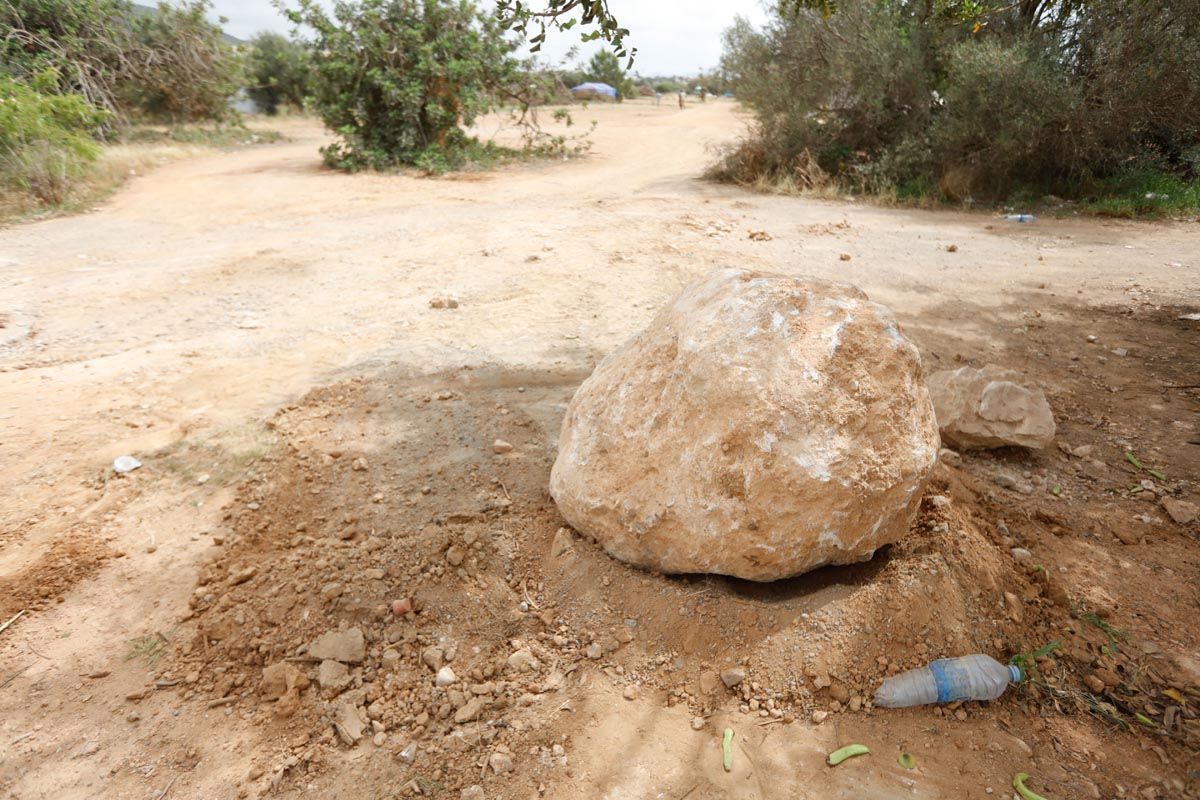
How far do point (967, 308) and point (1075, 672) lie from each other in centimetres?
384

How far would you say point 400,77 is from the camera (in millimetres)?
12227

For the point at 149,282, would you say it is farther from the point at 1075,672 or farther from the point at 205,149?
the point at 205,149

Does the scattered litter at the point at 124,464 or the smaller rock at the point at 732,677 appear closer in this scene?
the smaller rock at the point at 732,677

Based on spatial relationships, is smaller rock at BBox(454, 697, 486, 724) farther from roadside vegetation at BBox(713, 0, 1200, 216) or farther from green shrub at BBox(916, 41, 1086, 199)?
green shrub at BBox(916, 41, 1086, 199)

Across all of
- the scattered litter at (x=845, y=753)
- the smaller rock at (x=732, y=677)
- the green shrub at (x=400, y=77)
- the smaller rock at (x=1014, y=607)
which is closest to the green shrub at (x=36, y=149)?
the green shrub at (x=400, y=77)

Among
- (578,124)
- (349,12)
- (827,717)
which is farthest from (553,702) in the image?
(578,124)

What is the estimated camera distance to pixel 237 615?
2.40 metres

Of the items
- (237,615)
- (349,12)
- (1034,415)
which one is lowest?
(237,615)

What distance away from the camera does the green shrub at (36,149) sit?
8484 mm

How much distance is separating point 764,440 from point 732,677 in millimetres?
733

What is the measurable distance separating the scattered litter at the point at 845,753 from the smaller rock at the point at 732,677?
1.04 feet

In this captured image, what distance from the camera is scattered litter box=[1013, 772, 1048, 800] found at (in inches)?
68.6

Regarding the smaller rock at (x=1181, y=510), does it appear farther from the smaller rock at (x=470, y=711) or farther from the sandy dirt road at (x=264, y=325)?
the smaller rock at (x=470, y=711)

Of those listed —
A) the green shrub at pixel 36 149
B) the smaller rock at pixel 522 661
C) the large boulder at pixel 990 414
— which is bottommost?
the smaller rock at pixel 522 661
